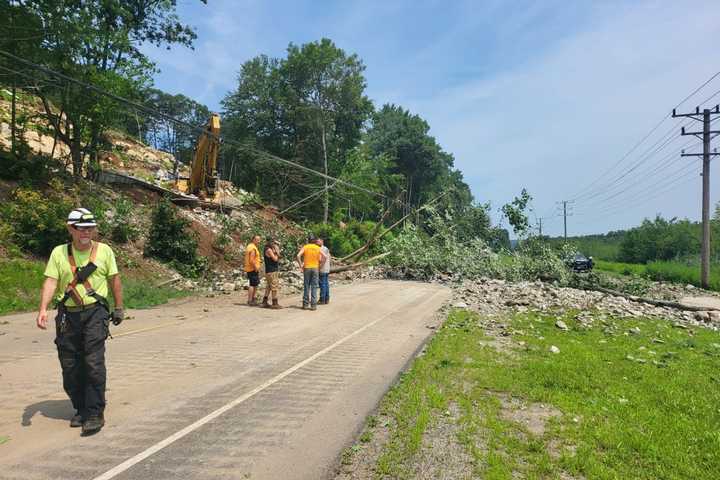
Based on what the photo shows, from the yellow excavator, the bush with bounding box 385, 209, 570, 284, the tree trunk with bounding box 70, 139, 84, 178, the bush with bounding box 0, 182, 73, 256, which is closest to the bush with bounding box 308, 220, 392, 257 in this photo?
the bush with bounding box 385, 209, 570, 284

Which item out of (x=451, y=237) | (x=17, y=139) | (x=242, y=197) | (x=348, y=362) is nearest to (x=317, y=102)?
(x=242, y=197)

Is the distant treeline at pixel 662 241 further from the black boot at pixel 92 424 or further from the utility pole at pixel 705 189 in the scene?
the black boot at pixel 92 424

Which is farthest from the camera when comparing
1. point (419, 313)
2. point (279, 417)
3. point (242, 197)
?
point (242, 197)

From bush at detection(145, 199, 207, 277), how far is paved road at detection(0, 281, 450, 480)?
781 centimetres

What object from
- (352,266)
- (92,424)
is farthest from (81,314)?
(352,266)

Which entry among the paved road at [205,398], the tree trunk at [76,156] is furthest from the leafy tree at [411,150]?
the paved road at [205,398]

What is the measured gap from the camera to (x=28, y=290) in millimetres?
12023

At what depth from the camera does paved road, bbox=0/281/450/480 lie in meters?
3.72

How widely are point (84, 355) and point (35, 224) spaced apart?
12968mm

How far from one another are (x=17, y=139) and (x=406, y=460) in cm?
2368

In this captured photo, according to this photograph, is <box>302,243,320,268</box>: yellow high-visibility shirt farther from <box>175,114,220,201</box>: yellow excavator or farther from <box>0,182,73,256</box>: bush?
<box>175,114,220,201</box>: yellow excavator

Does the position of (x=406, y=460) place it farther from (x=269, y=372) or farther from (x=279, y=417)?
(x=269, y=372)

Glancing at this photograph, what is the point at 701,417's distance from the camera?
201 inches

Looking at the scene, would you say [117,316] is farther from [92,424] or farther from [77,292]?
[92,424]
